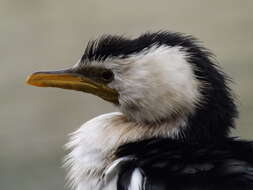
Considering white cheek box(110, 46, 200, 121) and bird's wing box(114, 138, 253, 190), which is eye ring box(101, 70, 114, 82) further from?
bird's wing box(114, 138, 253, 190)

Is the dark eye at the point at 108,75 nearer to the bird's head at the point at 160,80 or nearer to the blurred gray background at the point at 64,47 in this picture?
the bird's head at the point at 160,80

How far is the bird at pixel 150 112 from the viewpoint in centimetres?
261

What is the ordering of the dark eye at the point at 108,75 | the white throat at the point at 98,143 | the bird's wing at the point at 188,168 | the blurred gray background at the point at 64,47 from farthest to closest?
the blurred gray background at the point at 64,47
the dark eye at the point at 108,75
the white throat at the point at 98,143
the bird's wing at the point at 188,168

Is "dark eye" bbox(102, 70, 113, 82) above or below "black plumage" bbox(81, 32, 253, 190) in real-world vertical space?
above

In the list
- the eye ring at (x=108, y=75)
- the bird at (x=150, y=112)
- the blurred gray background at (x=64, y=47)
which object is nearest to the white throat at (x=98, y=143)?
the bird at (x=150, y=112)

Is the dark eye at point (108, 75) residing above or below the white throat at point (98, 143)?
above

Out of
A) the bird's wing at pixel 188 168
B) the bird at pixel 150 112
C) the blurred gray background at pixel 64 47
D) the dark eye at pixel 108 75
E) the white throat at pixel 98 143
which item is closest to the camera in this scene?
the bird's wing at pixel 188 168

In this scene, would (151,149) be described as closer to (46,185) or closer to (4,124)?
(46,185)

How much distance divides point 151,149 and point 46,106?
115 inches

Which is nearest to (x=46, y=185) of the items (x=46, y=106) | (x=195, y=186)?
(x=46, y=106)

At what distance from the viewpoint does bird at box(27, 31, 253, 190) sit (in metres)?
2.61

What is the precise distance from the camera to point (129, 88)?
2828 mm

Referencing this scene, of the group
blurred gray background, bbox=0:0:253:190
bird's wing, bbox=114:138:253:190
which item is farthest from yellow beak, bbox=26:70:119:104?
blurred gray background, bbox=0:0:253:190

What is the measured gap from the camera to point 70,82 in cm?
290
